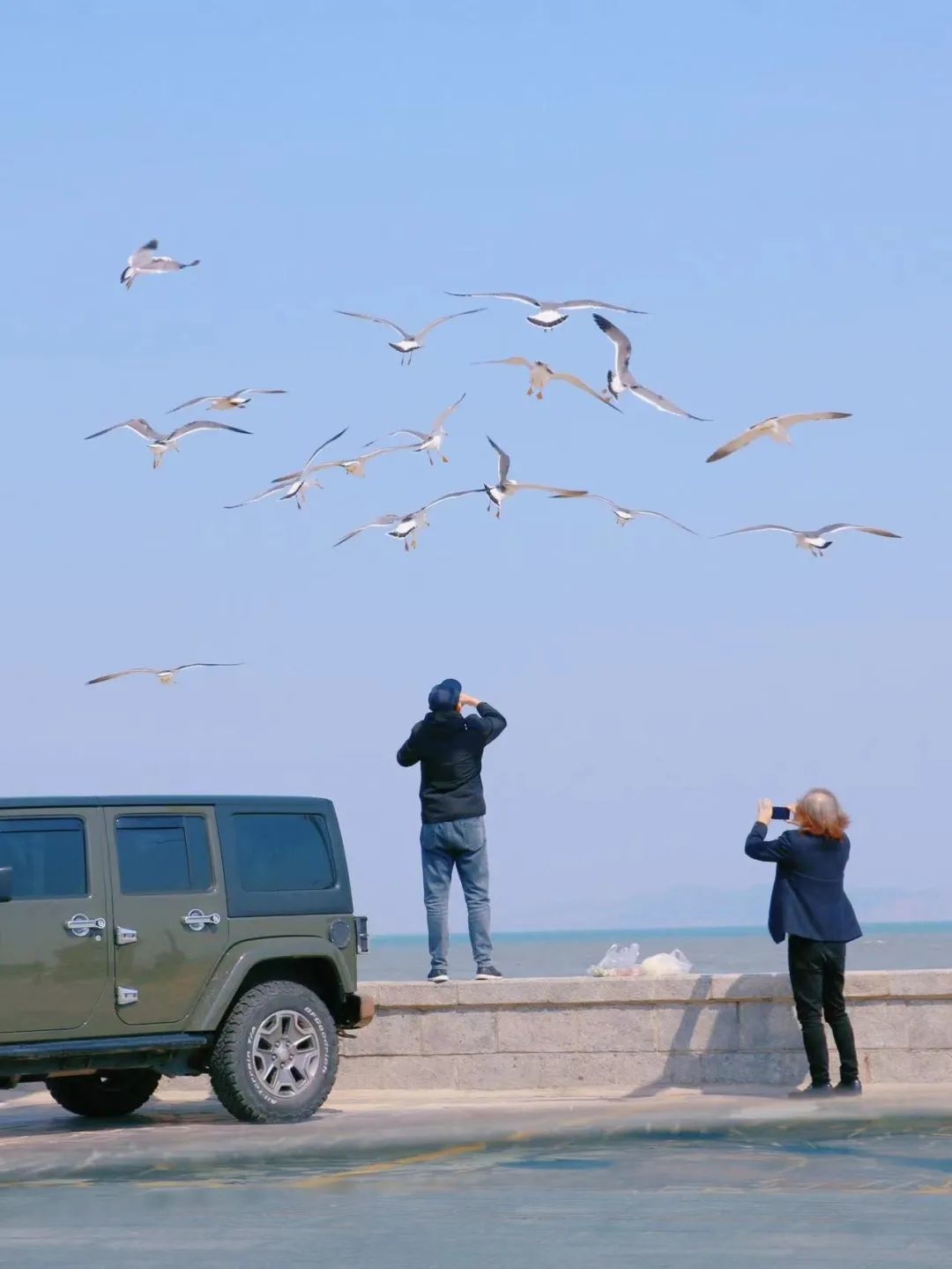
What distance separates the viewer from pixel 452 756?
46.6 feet

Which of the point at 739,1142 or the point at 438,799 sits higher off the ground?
the point at 438,799

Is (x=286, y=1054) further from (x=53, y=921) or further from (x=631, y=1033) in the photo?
(x=631, y=1033)

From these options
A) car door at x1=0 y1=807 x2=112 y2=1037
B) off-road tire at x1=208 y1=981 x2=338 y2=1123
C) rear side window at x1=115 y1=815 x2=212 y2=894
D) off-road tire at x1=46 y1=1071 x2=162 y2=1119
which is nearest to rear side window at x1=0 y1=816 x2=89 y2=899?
car door at x1=0 y1=807 x2=112 y2=1037

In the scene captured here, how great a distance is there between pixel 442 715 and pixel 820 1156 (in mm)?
4887

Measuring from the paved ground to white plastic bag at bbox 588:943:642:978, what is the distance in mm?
1229

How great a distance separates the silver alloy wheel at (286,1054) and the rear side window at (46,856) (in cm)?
139

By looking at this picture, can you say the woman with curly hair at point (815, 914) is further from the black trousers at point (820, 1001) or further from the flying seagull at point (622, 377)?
the flying seagull at point (622, 377)

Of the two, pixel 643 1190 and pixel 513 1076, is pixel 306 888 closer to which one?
pixel 513 1076

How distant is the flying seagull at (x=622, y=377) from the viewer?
19141 mm

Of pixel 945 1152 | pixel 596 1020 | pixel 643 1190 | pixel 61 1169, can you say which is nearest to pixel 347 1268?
pixel 643 1190

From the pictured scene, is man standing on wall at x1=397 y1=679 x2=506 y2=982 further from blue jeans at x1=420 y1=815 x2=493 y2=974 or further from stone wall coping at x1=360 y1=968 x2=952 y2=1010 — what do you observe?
stone wall coping at x1=360 y1=968 x2=952 y2=1010

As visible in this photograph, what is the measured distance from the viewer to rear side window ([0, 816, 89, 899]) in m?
11.5

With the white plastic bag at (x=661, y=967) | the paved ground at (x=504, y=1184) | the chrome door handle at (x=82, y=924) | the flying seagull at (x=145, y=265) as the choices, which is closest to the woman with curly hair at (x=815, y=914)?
the paved ground at (x=504, y=1184)

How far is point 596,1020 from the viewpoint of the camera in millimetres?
13695
